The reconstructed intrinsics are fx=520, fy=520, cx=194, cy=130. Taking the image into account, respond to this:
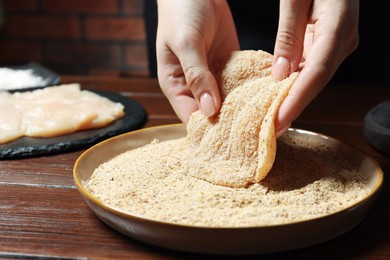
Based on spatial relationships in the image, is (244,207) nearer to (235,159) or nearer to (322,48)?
(235,159)

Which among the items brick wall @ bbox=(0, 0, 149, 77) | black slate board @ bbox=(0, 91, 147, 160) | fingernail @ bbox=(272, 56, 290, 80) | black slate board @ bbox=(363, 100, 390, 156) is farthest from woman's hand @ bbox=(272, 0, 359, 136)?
brick wall @ bbox=(0, 0, 149, 77)

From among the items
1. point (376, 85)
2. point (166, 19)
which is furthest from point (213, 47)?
point (376, 85)

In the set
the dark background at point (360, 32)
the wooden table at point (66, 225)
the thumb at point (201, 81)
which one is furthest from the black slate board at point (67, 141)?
the dark background at point (360, 32)

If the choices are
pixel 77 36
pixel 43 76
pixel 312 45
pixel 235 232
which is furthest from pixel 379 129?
pixel 77 36

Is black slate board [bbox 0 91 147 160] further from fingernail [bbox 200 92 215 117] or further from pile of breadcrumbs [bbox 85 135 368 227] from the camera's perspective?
fingernail [bbox 200 92 215 117]

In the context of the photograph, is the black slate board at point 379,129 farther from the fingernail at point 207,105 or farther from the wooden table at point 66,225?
the fingernail at point 207,105

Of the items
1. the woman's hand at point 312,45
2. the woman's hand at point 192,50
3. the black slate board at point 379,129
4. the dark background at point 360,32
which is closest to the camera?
the woman's hand at point 312,45
